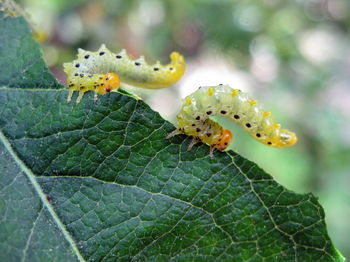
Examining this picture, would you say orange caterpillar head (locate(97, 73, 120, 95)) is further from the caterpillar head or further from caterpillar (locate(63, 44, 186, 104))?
the caterpillar head

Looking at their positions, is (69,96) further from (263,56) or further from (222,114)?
(263,56)

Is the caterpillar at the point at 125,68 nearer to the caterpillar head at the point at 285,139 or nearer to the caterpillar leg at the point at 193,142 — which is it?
the caterpillar leg at the point at 193,142

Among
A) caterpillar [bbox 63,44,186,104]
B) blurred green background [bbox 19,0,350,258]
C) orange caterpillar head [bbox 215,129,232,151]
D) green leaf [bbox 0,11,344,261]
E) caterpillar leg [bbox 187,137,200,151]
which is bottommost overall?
green leaf [bbox 0,11,344,261]

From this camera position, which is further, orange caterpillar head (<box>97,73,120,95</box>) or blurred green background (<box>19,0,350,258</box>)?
blurred green background (<box>19,0,350,258</box>)

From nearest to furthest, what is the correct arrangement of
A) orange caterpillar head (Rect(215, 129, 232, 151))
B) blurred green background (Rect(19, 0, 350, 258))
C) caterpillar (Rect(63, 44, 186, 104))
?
orange caterpillar head (Rect(215, 129, 232, 151))
caterpillar (Rect(63, 44, 186, 104))
blurred green background (Rect(19, 0, 350, 258))

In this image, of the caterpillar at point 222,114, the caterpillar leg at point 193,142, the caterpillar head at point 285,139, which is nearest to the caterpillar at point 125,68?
the caterpillar at point 222,114

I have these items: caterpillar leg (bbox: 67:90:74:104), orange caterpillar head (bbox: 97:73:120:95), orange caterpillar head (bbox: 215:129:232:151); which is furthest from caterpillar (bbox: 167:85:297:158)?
caterpillar leg (bbox: 67:90:74:104)

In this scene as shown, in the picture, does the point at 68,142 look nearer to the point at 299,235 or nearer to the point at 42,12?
the point at 299,235
